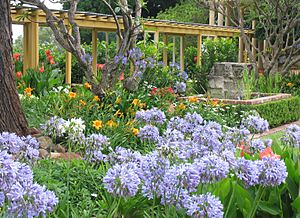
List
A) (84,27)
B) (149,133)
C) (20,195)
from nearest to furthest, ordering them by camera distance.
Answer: (20,195) → (149,133) → (84,27)

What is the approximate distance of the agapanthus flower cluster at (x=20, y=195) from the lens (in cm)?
201

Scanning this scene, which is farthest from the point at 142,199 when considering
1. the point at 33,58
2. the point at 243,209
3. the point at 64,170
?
the point at 33,58

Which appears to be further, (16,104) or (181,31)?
(181,31)

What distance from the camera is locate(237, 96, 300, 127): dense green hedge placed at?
34.8ft

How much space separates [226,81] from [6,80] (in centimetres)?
654

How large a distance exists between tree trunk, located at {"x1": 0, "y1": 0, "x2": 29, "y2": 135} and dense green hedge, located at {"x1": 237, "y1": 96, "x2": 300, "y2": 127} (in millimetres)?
5353

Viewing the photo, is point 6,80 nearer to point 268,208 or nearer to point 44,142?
point 44,142

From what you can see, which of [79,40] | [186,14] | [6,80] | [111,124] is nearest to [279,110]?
[79,40]

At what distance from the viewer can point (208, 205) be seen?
7.53ft

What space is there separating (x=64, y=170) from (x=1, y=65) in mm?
2019

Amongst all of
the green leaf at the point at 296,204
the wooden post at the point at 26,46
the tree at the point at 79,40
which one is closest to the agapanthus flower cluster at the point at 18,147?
the green leaf at the point at 296,204

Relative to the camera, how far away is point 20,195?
2002 mm

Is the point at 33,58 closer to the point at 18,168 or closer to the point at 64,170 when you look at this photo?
the point at 64,170

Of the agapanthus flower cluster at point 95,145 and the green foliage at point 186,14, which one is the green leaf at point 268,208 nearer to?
the agapanthus flower cluster at point 95,145
